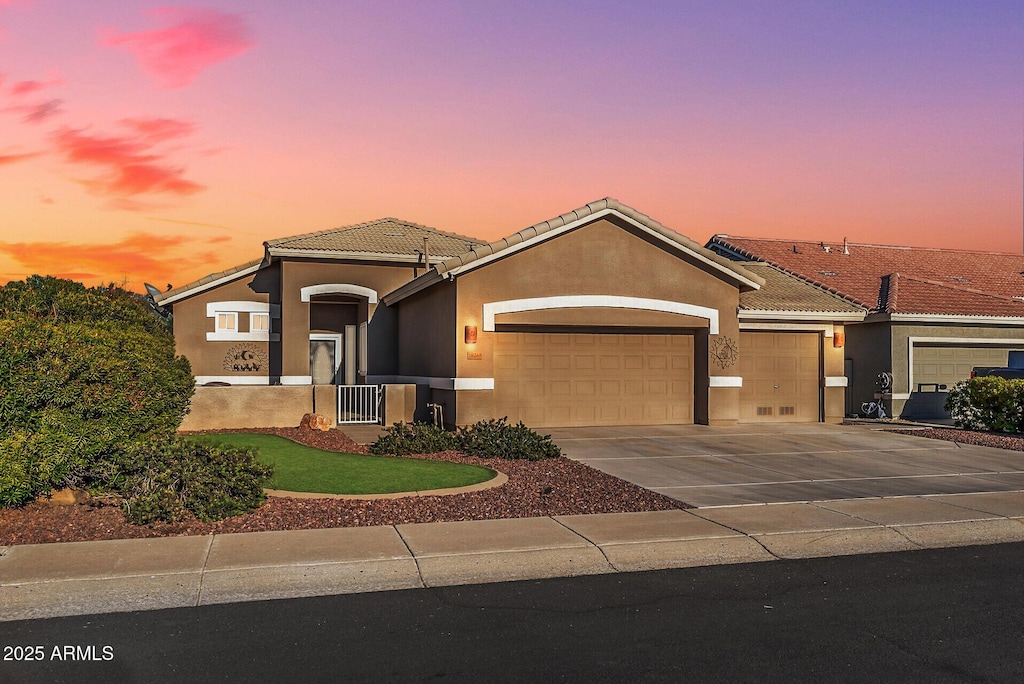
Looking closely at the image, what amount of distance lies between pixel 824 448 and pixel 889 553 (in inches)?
343

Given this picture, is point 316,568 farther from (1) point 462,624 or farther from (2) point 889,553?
(2) point 889,553

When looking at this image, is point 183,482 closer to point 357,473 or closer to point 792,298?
point 357,473

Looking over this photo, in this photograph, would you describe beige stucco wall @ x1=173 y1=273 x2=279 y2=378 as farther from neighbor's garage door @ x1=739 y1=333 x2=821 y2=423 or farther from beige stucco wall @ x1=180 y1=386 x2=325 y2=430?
neighbor's garage door @ x1=739 y1=333 x2=821 y2=423

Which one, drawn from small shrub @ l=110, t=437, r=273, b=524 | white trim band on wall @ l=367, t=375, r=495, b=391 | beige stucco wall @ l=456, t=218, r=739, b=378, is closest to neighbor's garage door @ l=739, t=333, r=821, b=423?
beige stucco wall @ l=456, t=218, r=739, b=378

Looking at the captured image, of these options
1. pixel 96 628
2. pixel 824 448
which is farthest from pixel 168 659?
pixel 824 448

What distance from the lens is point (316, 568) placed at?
310 inches

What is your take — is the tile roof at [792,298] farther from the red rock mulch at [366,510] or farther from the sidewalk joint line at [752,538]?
the sidewalk joint line at [752,538]

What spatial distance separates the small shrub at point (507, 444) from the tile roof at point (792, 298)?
29.4 ft

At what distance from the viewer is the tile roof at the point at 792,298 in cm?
2291

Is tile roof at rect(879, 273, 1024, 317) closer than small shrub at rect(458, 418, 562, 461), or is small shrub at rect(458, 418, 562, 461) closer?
small shrub at rect(458, 418, 562, 461)

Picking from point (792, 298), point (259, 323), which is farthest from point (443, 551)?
point (259, 323)

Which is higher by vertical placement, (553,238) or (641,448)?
(553,238)

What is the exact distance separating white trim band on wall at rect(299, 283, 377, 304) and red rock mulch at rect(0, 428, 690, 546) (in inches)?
551

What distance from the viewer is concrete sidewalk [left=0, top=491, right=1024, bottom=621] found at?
288 inches
